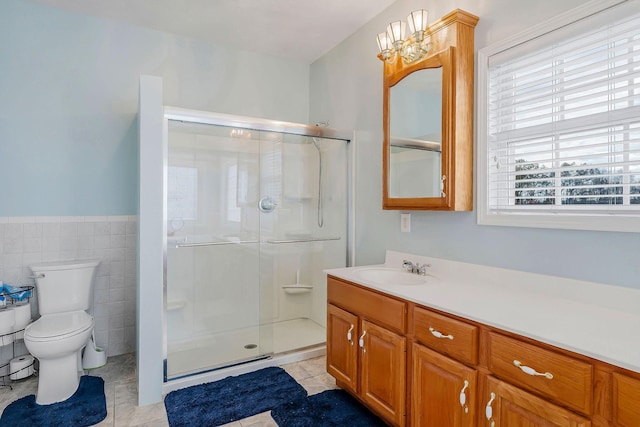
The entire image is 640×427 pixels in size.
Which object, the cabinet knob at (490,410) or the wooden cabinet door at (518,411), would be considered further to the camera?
the cabinet knob at (490,410)

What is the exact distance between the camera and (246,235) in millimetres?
2869

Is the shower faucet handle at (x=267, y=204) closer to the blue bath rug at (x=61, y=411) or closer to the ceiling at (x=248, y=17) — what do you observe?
the ceiling at (x=248, y=17)

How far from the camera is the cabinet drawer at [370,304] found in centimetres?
181

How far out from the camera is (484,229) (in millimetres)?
1994

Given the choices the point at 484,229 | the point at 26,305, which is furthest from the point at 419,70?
the point at 26,305

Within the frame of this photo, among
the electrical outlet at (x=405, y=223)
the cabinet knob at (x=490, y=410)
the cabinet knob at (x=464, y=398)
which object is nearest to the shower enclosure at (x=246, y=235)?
the electrical outlet at (x=405, y=223)

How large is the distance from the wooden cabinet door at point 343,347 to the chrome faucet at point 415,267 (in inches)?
19.8

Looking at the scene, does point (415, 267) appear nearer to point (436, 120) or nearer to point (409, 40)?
point (436, 120)

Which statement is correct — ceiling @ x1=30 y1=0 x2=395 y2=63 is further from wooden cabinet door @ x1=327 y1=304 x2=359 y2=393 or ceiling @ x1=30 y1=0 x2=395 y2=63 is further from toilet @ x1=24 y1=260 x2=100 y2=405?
wooden cabinet door @ x1=327 y1=304 x2=359 y2=393

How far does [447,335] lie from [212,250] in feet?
6.13

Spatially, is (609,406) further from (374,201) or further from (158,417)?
(158,417)

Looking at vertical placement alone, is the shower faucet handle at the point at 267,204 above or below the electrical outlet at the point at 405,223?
above

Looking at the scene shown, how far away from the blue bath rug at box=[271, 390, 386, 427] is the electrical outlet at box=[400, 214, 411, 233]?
3.82 ft

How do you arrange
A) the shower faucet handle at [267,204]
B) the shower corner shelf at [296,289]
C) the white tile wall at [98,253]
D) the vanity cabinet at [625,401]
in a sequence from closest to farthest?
1. the vanity cabinet at [625,401]
2. the white tile wall at [98,253]
3. the shower faucet handle at [267,204]
4. the shower corner shelf at [296,289]
